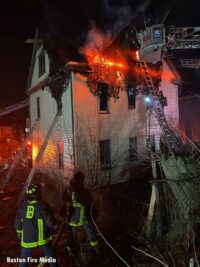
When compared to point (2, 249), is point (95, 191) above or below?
above

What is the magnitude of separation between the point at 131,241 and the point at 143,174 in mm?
8536

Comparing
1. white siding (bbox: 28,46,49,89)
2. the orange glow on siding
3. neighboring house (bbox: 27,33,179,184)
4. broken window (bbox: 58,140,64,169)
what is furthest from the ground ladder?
the orange glow on siding

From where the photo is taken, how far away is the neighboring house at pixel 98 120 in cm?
1232

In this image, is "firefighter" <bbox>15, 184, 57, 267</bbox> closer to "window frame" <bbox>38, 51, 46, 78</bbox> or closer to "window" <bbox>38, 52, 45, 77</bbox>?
"window frame" <bbox>38, 51, 46, 78</bbox>

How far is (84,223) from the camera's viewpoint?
18.0 feet

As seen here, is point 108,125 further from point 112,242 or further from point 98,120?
point 112,242

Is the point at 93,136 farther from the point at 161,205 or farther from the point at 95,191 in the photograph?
the point at 161,205

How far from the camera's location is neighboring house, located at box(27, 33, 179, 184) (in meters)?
12.3

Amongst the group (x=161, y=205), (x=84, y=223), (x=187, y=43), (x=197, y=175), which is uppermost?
(x=187, y=43)

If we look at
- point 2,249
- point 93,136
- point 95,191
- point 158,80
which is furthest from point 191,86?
point 2,249

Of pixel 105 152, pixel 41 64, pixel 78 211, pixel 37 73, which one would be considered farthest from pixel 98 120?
pixel 78 211

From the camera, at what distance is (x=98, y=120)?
13.2 metres

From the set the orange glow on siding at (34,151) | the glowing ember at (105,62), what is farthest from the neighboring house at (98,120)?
the orange glow on siding at (34,151)

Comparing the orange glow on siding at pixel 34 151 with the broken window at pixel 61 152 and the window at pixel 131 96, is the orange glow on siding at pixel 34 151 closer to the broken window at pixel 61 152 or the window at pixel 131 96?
the broken window at pixel 61 152
